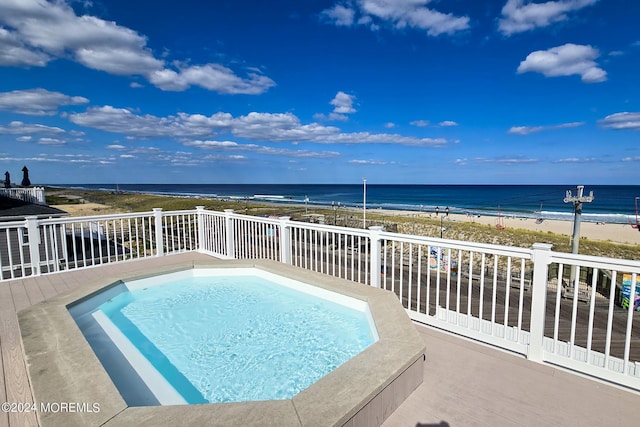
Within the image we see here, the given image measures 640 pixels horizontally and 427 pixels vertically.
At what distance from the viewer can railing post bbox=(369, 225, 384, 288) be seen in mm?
3445

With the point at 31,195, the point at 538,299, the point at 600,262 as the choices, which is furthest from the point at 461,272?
the point at 31,195

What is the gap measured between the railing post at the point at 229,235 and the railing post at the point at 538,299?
15.8ft

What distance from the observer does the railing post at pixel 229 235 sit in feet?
19.4

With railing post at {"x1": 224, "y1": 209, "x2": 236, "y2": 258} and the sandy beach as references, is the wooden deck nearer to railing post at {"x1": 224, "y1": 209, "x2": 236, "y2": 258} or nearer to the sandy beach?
railing post at {"x1": 224, "y1": 209, "x2": 236, "y2": 258}

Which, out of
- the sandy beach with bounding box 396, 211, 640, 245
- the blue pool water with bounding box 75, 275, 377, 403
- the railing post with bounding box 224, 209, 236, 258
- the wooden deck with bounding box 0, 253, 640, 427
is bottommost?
the sandy beach with bounding box 396, 211, 640, 245

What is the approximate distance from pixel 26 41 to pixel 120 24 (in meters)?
2.85

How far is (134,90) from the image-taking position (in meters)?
18.4

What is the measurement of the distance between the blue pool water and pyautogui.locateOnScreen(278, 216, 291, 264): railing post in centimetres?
56

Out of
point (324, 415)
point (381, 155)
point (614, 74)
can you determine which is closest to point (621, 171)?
point (614, 74)

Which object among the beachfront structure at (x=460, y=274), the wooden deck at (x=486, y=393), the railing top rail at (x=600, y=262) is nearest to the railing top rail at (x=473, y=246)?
the beachfront structure at (x=460, y=274)

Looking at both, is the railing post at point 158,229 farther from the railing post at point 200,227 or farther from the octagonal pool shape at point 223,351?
the octagonal pool shape at point 223,351

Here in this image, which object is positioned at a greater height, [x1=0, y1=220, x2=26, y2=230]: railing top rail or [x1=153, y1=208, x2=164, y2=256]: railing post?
[x1=0, y1=220, x2=26, y2=230]: railing top rail

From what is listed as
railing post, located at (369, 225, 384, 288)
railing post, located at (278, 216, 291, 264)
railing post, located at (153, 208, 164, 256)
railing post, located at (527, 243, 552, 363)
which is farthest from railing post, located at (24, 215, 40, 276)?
railing post, located at (527, 243, 552, 363)

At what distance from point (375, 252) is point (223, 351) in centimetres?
186
